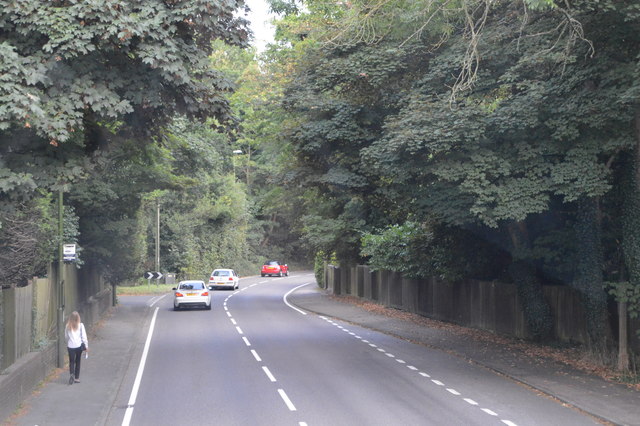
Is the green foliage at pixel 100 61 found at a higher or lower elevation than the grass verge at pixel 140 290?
higher

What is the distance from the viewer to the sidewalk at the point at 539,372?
12836 millimetres

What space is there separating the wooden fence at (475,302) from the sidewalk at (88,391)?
38.3 feet

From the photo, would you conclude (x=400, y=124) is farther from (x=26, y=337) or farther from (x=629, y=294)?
(x=26, y=337)

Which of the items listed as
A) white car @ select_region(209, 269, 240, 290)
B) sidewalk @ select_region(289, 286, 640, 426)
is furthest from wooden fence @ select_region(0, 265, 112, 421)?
white car @ select_region(209, 269, 240, 290)

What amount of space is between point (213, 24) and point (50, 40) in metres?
2.33

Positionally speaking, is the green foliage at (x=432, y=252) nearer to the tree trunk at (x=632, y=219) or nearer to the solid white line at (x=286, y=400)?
the tree trunk at (x=632, y=219)

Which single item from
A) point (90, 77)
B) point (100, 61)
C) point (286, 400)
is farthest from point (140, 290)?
point (90, 77)

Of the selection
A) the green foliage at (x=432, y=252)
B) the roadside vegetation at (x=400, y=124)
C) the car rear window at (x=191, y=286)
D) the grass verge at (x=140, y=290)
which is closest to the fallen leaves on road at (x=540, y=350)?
the roadside vegetation at (x=400, y=124)

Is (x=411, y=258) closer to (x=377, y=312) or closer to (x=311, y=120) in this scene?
(x=377, y=312)

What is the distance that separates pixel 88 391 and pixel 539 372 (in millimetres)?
9781

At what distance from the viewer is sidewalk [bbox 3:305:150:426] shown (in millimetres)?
12264

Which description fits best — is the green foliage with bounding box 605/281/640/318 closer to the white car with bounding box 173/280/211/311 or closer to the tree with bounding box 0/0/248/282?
the tree with bounding box 0/0/248/282

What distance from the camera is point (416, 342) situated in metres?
23.3

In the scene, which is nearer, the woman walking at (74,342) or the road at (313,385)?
the road at (313,385)
